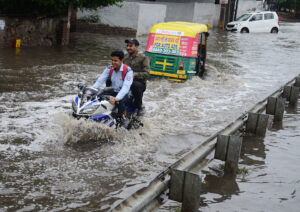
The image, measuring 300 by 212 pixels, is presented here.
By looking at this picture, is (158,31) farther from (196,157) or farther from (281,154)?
(196,157)

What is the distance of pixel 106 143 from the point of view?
833 cm

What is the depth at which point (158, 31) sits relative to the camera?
49.4 ft

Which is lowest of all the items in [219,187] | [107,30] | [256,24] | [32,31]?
[219,187]

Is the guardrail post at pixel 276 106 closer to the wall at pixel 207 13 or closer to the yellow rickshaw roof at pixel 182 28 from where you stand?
the yellow rickshaw roof at pixel 182 28

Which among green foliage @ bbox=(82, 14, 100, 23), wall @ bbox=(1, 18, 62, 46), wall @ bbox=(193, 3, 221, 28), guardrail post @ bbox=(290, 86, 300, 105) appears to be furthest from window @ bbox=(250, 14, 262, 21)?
guardrail post @ bbox=(290, 86, 300, 105)

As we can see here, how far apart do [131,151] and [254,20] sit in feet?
105

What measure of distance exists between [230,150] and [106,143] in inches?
94.3

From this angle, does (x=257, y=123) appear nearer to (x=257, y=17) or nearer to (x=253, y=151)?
(x=253, y=151)

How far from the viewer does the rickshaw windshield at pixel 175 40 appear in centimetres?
1466

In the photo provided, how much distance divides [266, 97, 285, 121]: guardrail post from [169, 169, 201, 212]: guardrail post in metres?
6.41

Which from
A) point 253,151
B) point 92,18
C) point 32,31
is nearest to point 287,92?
point 253,151

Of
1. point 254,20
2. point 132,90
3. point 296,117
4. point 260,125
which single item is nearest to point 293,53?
point 254,20

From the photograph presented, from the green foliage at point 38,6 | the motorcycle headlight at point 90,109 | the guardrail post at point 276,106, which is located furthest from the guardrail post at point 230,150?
the green foliage at point 38,6

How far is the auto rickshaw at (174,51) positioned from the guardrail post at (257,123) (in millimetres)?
5218
